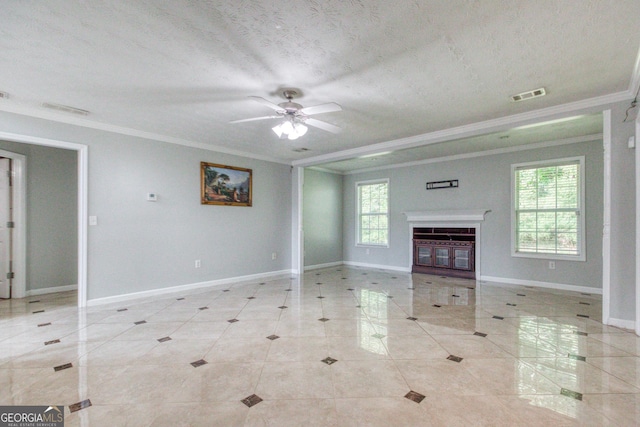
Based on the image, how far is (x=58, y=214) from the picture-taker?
5.06 metres

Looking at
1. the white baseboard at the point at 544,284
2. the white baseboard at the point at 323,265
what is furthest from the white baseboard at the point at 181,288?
the white baseboard at the point at 544,284

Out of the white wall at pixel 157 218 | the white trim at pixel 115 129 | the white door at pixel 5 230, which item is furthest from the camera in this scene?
the white door at pixel 5 230

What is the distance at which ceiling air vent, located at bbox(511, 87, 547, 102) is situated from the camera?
3152 millimetres

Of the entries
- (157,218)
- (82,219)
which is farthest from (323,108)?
(82,219)

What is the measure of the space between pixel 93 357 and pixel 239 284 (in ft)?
9.96

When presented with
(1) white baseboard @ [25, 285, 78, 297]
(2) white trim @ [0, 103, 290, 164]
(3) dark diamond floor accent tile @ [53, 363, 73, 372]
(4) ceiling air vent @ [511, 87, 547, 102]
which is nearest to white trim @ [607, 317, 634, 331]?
(4) ceiling air vent @ [511, 87, 547, 102]

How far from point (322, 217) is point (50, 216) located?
18.0 ft

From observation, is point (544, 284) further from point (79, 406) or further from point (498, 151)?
point (79, 406)

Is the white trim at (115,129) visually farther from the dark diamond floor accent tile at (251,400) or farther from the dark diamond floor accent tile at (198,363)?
the dark diamond floor accent tile at (251,400)

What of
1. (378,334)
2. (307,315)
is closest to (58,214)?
(307,315)

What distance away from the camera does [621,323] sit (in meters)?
3.26

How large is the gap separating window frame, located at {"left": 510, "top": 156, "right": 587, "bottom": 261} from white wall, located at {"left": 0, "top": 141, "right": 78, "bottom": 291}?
8.32m

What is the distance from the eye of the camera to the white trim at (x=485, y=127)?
3.38 metres

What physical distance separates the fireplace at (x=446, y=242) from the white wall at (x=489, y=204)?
16cm
